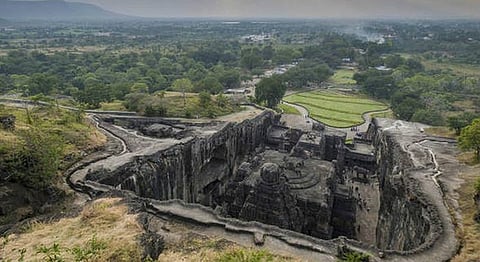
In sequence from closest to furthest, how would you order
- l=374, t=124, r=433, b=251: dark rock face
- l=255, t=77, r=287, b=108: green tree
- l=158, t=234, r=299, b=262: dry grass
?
l=158, t=234, r=299, b=262: dry grass, l=374, t=124, r=433, b=251: dark rock face, l=255, t=77, r=287, b=108: green tree

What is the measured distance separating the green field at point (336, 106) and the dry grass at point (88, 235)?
59160mm

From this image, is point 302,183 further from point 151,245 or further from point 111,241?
point 111,241

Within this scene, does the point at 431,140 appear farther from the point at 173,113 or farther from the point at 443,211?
the point at 173,113

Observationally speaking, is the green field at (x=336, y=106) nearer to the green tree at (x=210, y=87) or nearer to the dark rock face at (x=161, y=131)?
the green tree at (x=210, y=87)

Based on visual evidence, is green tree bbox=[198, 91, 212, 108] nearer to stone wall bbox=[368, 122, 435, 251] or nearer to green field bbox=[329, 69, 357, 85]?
stone wall bbox=[368, 122, 435, 251]

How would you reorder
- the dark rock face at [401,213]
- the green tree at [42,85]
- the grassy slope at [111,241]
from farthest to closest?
the green tree at [42,85]
the dark rock face at [401,213]
the grassy slope at [111,241]

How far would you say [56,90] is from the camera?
3137 inches

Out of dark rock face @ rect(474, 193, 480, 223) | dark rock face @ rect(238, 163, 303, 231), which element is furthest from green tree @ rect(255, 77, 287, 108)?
dark rock face @ rect(474, 193, 480, 223)

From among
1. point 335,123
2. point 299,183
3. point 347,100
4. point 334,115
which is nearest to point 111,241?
point 299,183

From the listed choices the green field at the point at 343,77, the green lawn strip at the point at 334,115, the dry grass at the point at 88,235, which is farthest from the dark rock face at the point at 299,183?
the green field at the point at 343,77

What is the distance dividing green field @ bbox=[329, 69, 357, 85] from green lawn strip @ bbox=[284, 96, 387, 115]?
30.0m

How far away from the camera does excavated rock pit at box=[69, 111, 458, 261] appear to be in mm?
24281

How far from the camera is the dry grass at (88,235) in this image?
1769cm

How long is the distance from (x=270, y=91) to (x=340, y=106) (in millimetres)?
21408
